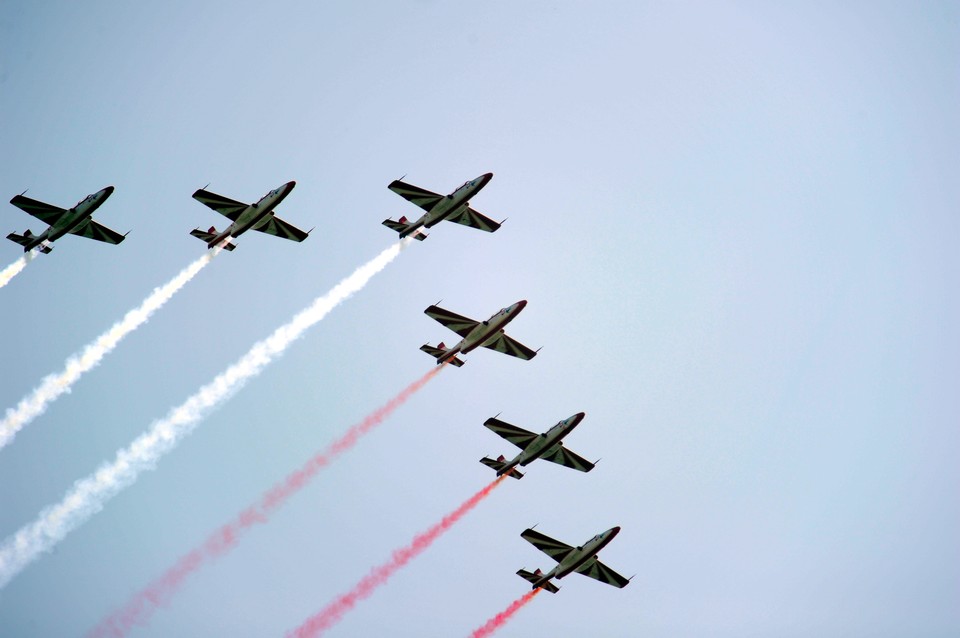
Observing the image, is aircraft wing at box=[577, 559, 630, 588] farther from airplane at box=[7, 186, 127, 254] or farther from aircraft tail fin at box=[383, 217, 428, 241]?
airplane at box=[7, 186, 127, 254]

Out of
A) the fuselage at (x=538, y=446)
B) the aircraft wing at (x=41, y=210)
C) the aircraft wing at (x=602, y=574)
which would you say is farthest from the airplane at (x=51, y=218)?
the aircraft wing at (x=602, y=574)

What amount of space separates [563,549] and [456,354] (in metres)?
17.3

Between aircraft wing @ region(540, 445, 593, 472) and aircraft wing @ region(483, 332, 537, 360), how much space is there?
7.50m

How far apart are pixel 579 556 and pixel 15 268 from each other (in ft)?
150

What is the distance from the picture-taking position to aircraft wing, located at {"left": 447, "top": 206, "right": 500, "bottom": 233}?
101 metres

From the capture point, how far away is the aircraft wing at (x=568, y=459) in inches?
4168

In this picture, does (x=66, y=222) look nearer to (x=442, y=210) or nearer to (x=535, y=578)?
(x=442, y=210)

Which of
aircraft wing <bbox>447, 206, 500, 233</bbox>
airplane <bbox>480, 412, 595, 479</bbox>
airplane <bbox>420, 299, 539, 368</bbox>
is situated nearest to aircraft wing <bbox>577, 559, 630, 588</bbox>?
airplane <bbox>480, 412, 595, 479</bbox>

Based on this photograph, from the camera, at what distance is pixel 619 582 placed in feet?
359

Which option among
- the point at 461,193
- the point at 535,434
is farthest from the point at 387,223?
the point at 535,434

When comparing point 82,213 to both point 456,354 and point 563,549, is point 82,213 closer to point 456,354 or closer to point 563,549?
point 456,354

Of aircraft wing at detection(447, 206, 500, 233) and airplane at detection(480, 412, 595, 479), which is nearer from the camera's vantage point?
aircraft wing at detection(447, 206, 500, 233)

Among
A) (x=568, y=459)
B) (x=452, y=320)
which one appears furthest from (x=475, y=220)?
(x=568, y=459)

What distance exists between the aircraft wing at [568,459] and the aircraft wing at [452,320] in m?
12.1
